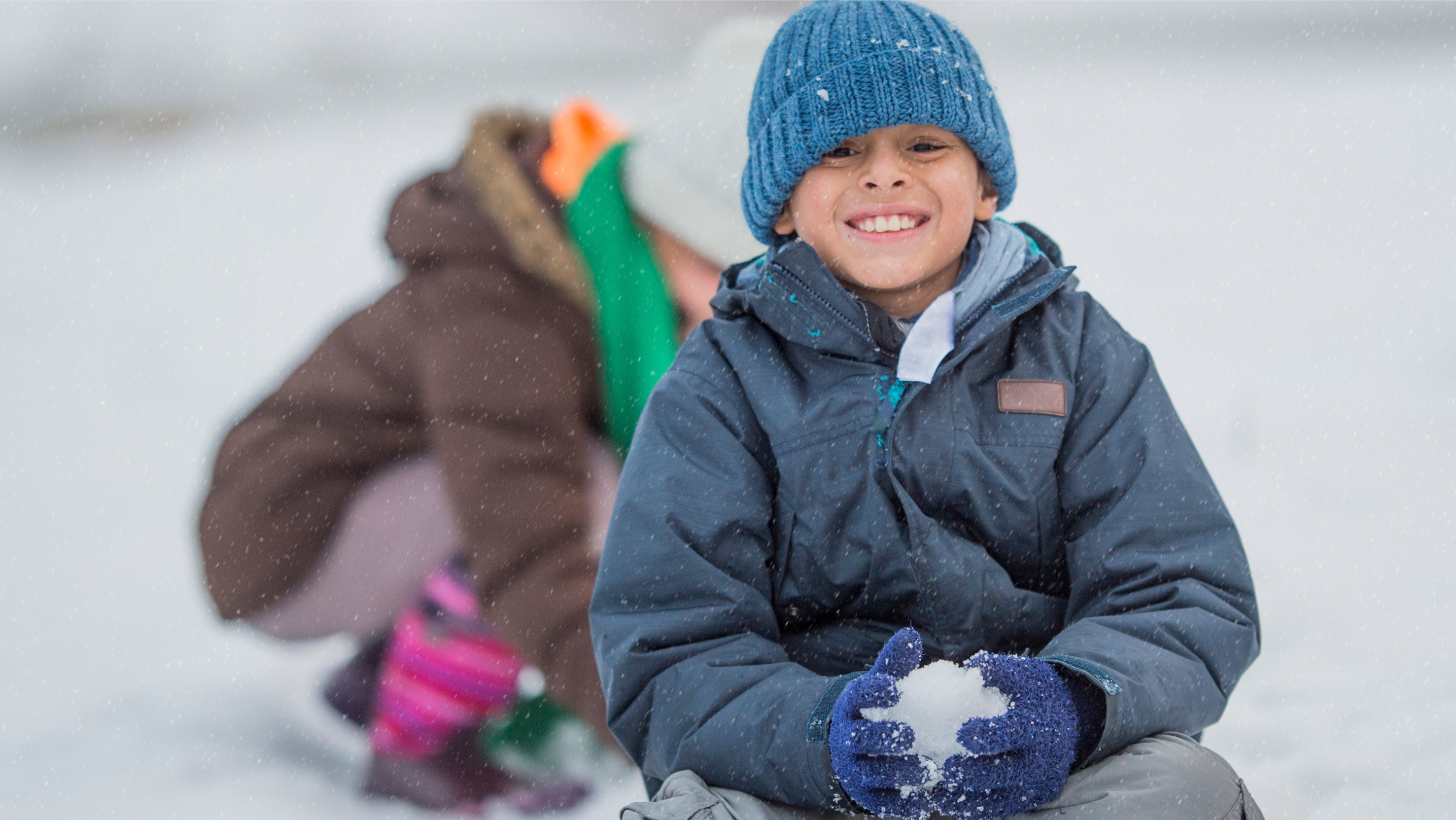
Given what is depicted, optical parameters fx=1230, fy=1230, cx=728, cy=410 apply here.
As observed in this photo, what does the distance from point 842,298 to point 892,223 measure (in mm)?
103

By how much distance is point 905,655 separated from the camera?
35.1 inches

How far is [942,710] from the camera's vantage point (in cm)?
87

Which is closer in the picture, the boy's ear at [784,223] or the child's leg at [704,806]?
the child's leg at [704,806]

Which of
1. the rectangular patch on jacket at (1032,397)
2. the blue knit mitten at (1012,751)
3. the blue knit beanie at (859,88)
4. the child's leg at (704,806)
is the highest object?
the blue knit beanie at (859,88)

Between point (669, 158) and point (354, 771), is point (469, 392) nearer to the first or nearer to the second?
point (669, 158)

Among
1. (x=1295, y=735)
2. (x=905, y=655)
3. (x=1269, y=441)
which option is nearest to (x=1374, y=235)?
(x=1269, y=441)

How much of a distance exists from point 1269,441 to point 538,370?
1.45 m

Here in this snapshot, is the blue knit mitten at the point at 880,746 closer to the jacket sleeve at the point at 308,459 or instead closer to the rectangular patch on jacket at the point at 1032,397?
the rectangular patch on jacket at the point at 1032,397

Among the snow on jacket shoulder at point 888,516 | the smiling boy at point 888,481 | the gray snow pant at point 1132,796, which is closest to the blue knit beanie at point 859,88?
the smiling boy at point 888,481

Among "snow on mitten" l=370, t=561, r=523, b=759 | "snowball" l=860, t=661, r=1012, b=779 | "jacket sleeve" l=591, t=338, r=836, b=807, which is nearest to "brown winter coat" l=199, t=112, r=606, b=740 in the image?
"snow on mitten" l=370, t=561, r=523, b=759

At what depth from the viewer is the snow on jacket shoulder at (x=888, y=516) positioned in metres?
1.02

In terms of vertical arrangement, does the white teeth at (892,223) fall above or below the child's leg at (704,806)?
above

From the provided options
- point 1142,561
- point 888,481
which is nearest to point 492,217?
point 888,481

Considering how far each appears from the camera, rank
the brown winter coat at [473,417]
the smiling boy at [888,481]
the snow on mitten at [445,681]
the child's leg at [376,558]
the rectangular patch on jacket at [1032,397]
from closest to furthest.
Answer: the smiling boy at [888,481]
the rectangular patch on jacket at [1032,397]
the brown winter coat at [473,417]
the snow on mitten at [445,681]
the child's leg at [376,558]
